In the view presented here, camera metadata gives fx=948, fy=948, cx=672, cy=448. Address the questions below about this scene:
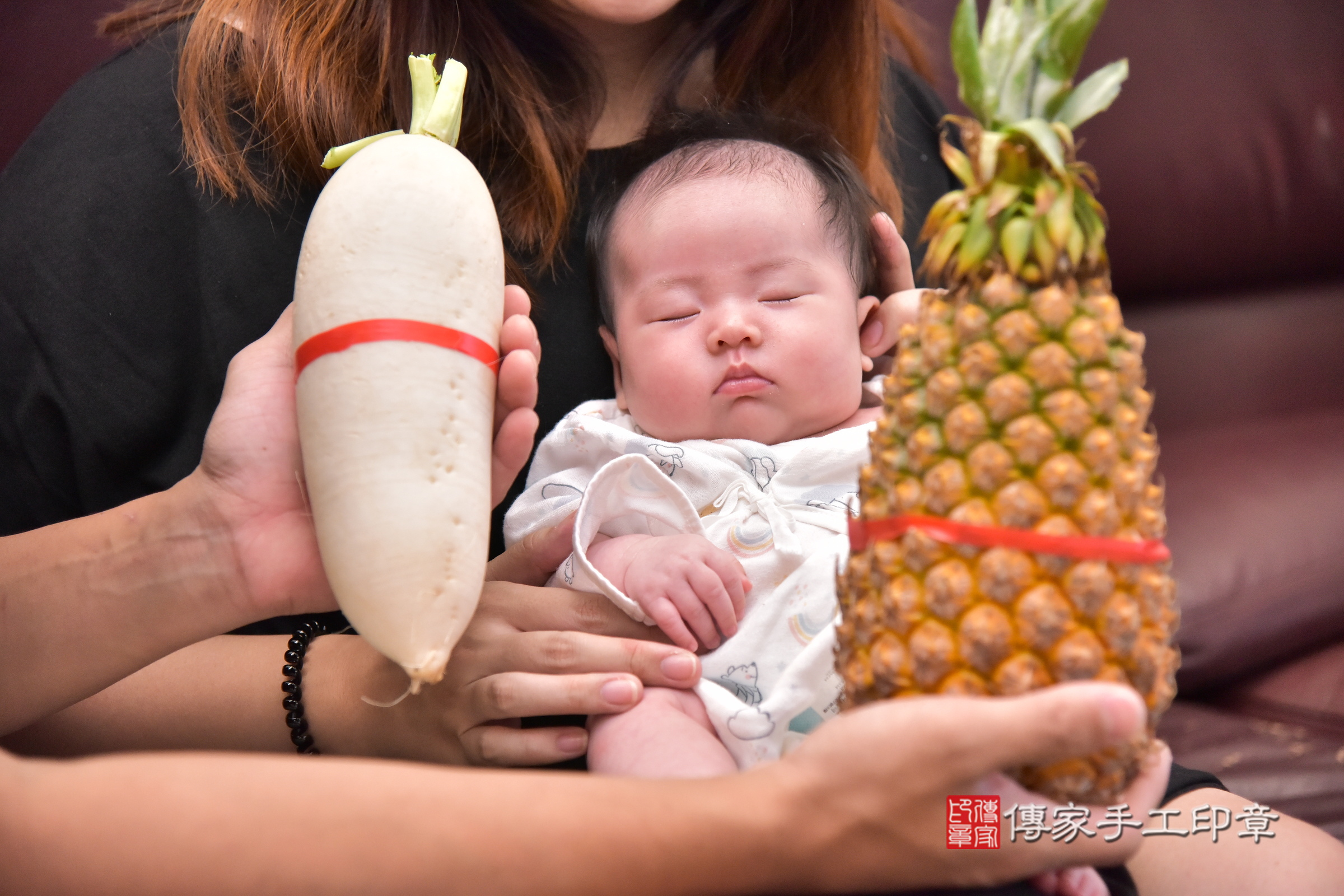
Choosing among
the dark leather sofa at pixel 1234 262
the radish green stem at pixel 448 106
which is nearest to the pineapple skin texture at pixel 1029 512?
the radish green stem at pixel 448 106

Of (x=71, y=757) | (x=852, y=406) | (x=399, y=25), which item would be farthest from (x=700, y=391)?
(x=71, y=757)

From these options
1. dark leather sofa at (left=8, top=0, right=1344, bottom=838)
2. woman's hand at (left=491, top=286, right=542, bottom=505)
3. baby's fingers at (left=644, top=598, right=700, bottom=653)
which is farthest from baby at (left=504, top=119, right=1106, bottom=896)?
dark leather sofa at (left=8, top=0, right=1344, bottom=838)

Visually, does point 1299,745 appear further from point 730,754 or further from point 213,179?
point 213,179

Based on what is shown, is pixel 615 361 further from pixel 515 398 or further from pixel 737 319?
pixel 515 398

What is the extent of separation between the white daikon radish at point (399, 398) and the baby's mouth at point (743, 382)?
361 mm

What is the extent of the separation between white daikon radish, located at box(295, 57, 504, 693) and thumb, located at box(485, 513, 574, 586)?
0.73 ft

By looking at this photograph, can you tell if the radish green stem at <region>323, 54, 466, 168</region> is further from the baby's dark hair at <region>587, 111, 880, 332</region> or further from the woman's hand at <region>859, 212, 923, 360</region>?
the woman's hand at <region>859, 212, 923, 360</region>

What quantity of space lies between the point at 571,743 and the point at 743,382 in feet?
1.55

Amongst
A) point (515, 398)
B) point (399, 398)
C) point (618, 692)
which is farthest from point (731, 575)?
point (399, 398)

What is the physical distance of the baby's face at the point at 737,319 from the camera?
1179 millimetres

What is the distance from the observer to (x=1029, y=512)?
68 centimetres

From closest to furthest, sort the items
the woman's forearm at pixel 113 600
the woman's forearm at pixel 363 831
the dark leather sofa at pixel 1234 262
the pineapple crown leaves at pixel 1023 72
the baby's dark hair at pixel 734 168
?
1. the woman's forearm at pixel 363 831
2. the pineapple crown leaves at pixel 1023 72
3. the woman's forearm at pixel 113 600
4. the baby's dark hair at pixel 734 168
5. the dark leather sofa at pixel 1234 262

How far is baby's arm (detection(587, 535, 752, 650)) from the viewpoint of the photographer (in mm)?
1017

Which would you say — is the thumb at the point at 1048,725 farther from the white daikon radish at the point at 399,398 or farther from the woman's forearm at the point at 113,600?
the woman's forearm at the point at 113,600
